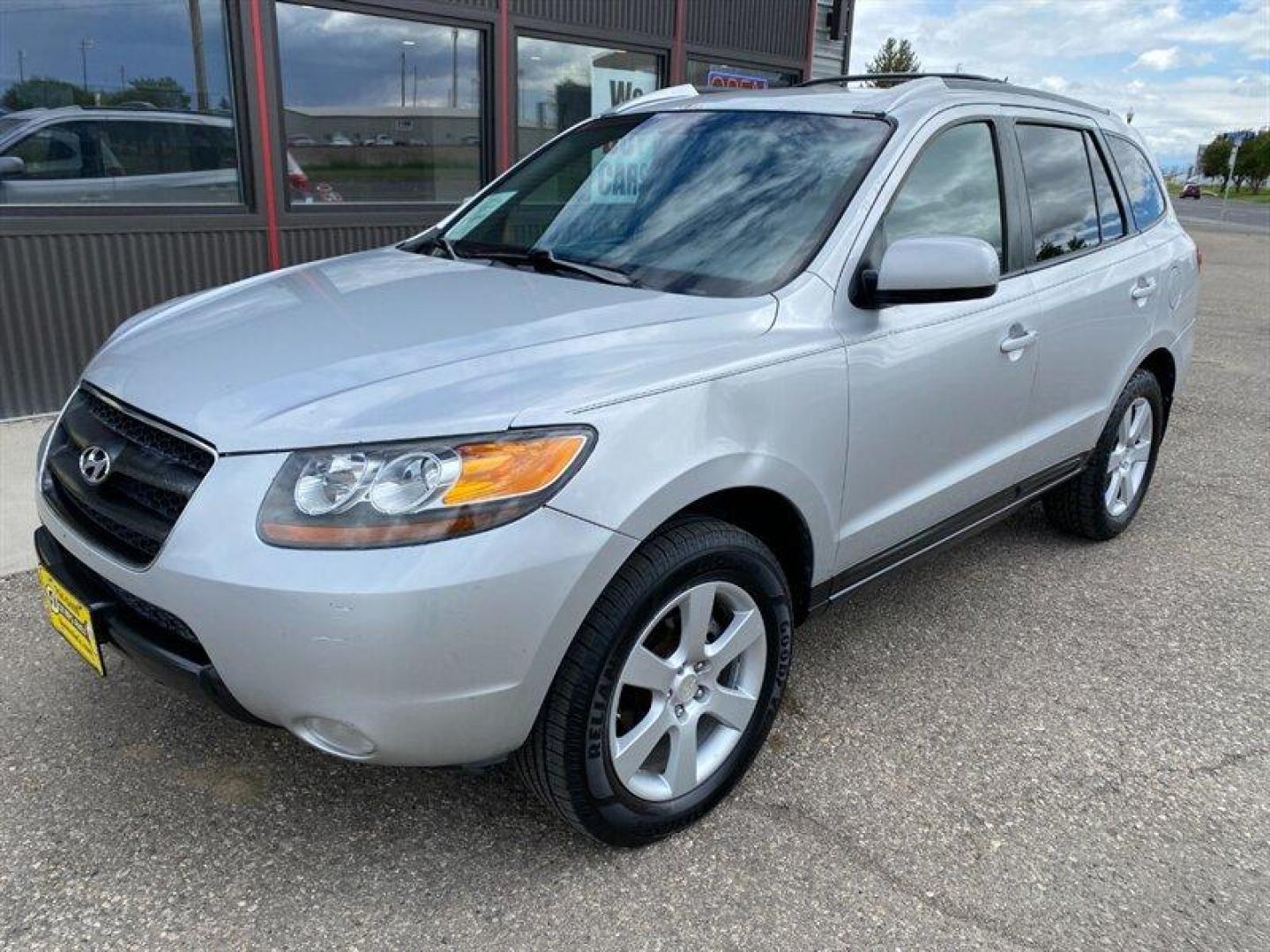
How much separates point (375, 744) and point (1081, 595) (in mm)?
2931

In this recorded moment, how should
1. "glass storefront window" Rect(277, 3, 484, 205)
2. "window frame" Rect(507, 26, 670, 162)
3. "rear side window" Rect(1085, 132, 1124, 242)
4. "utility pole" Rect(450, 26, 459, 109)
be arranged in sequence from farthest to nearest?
"window frame" Rect(507, 26, 670, 162) → "utility pole" Rect(450, 26, 459, 109) → "glass storefront window" Rect(277, 3, 484, 205) → "rear side window" Rect(1085, 132, 1124, 242)

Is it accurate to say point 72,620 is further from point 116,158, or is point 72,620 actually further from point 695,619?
point 116,158

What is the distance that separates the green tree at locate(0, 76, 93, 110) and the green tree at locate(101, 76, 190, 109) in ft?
0.42

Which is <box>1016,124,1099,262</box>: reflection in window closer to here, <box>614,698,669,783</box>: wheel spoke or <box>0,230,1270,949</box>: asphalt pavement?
<box>0,230,1270,949</box>: asphalt pavement

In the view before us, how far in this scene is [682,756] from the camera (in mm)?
2387

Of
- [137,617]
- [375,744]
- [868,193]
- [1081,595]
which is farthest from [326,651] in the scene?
[1081,595]

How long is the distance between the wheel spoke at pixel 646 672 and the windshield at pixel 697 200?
0.95 m

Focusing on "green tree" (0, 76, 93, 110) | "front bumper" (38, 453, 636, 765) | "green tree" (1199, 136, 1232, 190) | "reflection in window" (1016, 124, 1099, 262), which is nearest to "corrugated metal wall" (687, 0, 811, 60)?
"green tree" (0, 76, 93, 110)

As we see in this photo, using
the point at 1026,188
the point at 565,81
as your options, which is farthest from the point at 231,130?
the point at 1026,188

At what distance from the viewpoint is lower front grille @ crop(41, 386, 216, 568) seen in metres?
2.04

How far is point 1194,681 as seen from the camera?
129 inches

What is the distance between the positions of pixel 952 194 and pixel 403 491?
2052 mm

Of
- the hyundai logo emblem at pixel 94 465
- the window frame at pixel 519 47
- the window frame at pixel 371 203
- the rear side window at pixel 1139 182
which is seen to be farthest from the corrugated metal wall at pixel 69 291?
the rear side window at pixel 1139 182

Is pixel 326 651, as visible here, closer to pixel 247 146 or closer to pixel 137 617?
pixel 137 617
